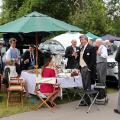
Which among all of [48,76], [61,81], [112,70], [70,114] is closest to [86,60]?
[61,81]

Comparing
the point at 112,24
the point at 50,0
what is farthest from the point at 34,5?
the point at 112,24

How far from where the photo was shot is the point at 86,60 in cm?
1139

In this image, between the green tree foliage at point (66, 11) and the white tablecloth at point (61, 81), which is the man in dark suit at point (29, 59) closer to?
the white tablecloth at point (61, 81)

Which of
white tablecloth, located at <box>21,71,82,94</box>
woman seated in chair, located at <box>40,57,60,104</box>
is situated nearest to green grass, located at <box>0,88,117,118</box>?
white tablecloth, located at <box>21,71,82,94</box>

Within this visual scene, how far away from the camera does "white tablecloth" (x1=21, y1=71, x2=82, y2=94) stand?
37.8 feet

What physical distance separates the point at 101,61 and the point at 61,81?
2.29m

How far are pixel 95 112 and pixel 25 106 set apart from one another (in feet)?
6.57

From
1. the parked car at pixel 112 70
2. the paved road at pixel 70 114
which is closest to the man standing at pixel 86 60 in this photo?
the paved road at pixel 70 114

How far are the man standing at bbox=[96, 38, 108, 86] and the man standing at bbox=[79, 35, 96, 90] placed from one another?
1650 millimetres

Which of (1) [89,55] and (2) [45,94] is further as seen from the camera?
(1) [89,55]

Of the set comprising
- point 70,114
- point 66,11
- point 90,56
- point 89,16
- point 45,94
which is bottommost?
point 70,114

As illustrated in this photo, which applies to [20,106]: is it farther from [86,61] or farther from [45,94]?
[86,61]

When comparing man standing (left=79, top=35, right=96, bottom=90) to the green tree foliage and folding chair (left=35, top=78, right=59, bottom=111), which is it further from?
the green tree foliage

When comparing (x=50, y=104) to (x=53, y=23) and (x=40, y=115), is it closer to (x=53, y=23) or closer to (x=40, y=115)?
(x=40, y=115)
